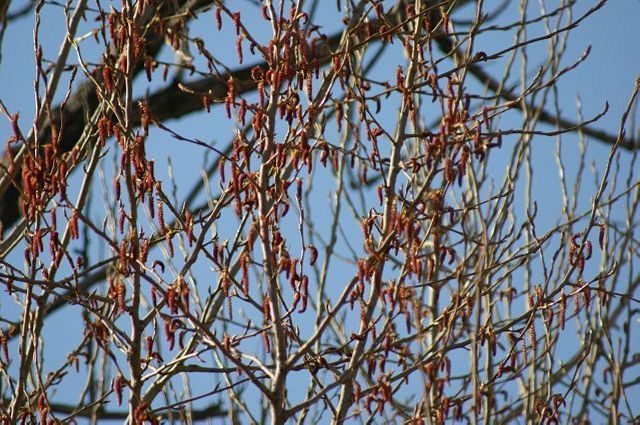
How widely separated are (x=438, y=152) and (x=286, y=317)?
0.69 m

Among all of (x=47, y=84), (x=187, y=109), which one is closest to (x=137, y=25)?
(x=47, y=84)

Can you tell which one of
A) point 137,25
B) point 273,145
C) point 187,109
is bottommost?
point 273,145

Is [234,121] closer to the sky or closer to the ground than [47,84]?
closer to the ground

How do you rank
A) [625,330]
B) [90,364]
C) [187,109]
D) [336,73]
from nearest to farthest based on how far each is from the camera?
[336,73] < [625,330] < [90,364] < [187,109]

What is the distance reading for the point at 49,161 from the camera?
2908 mm

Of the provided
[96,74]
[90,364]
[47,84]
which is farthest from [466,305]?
[90,364]

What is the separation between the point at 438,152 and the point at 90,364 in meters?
2.43

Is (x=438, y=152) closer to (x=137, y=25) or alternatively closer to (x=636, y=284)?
(x=137, y=25)

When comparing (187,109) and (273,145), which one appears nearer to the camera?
(273,145)

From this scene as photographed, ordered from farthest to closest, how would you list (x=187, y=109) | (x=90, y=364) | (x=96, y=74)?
(x=187, y=109)
(x=90, y=364)
(x=96, y=74)

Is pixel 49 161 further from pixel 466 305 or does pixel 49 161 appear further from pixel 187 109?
pixel 187 109

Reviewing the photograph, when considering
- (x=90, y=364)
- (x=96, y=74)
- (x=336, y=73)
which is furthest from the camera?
(x=90, y=364)

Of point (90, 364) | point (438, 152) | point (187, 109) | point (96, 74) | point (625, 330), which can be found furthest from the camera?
point (187, 109)

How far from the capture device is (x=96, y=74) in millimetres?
3928
